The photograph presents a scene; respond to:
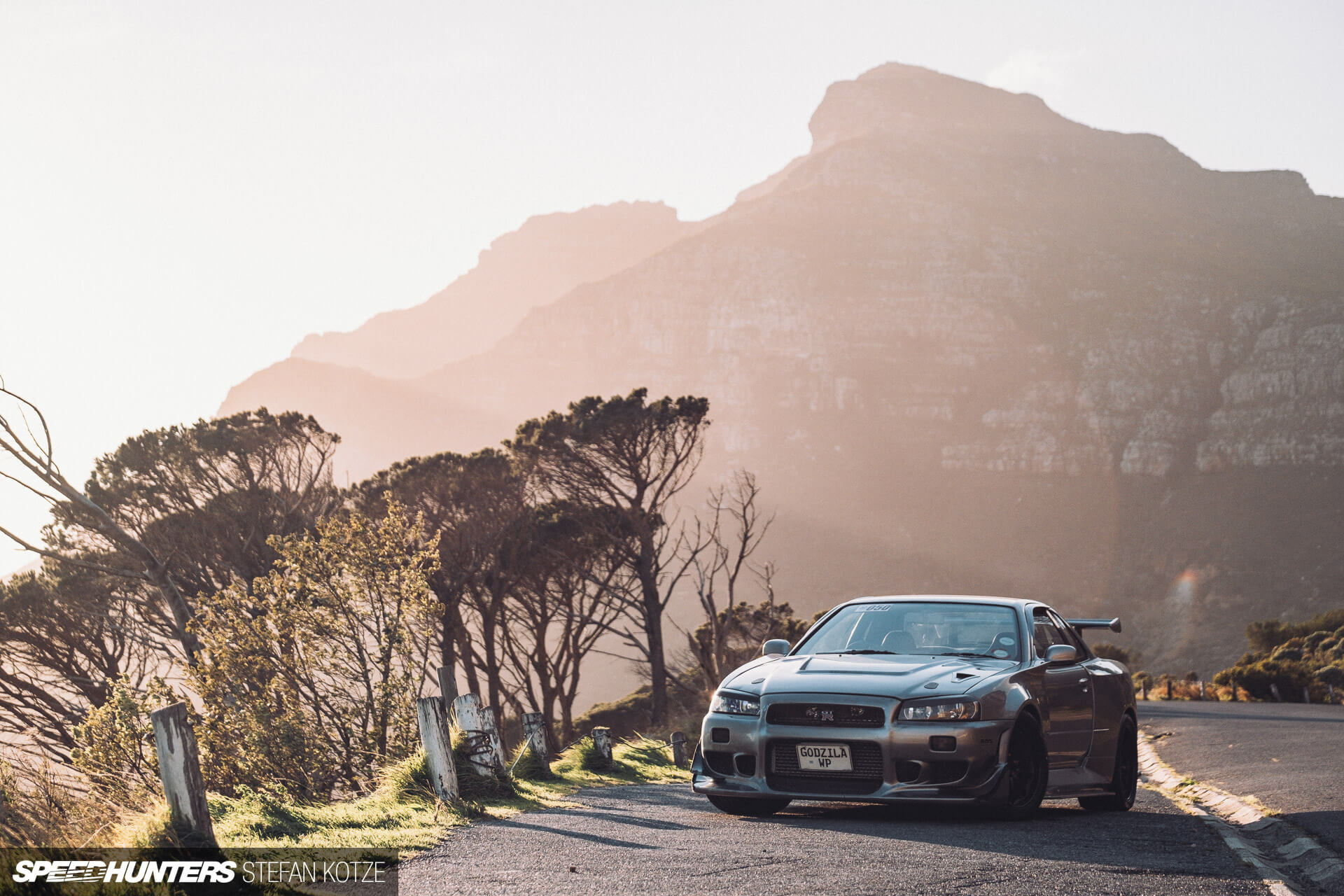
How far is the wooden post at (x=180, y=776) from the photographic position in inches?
192

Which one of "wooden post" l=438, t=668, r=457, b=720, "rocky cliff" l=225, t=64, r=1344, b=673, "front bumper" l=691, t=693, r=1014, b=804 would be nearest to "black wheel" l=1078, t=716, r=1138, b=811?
"front bumper" l=691, t=693, r=1014, b=804

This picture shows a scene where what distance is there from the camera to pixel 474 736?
8430 mm

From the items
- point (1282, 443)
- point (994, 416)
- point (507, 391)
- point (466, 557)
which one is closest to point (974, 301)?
point (994, 416)

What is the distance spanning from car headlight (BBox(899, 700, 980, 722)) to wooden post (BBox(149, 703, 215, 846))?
13.0ft

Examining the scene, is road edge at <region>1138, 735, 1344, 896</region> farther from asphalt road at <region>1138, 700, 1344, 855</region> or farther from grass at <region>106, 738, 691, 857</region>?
grass at <region>106, 738, 691, 857</region>

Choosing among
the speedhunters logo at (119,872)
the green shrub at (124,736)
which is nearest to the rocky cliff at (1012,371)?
the green shrub at (124,736)

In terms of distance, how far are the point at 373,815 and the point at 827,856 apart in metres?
3.05

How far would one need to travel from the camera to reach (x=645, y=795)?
981 centimetres

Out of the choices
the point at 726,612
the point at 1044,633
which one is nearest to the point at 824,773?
the point at 1044,633

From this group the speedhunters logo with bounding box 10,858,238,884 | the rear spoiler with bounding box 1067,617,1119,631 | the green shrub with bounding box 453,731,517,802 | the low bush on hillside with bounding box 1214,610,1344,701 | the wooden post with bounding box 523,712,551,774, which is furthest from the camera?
the low bush on hillside with bounding box 1214,610,1344,701

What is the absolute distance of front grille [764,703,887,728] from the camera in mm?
6793

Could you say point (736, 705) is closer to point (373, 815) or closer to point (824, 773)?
point (824, 773)

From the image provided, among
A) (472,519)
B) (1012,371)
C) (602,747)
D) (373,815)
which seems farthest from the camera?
(1012,371)

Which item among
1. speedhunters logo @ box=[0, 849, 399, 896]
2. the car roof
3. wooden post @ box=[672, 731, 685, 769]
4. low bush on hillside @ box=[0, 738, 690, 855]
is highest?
the car roof
